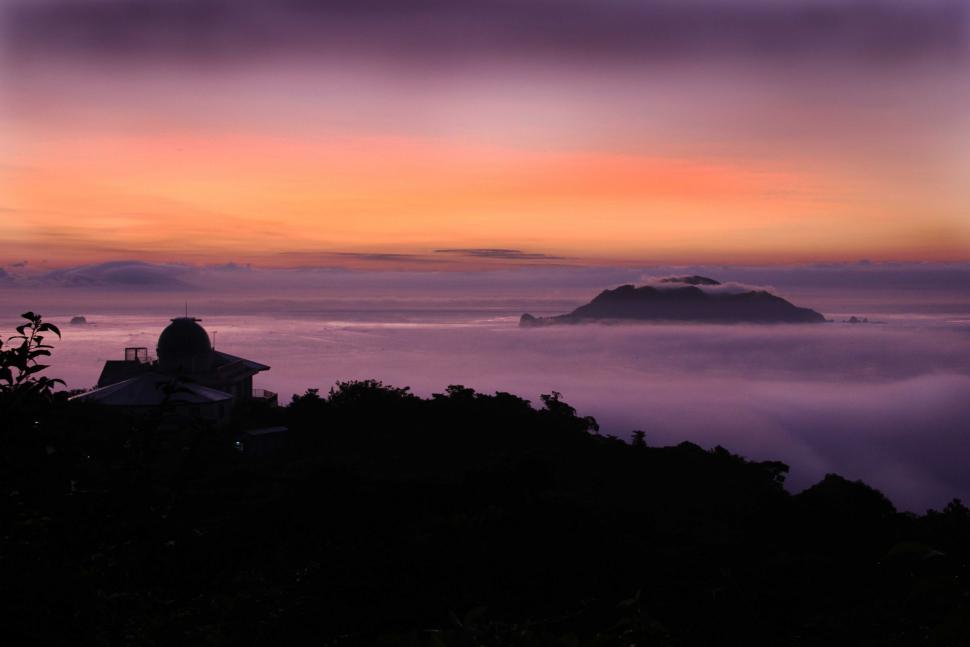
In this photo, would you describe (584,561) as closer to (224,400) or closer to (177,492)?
(177,492)

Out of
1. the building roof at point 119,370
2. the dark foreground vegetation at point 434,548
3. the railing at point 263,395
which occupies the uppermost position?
the dark foreground vegetation at point 434,548

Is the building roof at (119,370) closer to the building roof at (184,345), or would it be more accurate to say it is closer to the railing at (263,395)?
the building roof at (184,345)

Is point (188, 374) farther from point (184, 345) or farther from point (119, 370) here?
point (119, 370)

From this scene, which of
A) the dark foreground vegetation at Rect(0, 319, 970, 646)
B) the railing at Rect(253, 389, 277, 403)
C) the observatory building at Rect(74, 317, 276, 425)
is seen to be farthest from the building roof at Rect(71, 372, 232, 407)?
the railing at Rect(253, 389, 277, 403)

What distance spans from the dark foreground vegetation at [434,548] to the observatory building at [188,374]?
2769mm

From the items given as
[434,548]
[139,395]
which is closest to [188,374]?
[139,395]

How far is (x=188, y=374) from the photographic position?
45.1m

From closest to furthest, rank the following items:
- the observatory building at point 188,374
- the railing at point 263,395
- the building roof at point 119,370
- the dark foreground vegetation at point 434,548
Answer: the dark foreground vegetation at point 434,548 < the observatory building at point 188,374 < the building roof at point 119,370 < the railing at point 263,395

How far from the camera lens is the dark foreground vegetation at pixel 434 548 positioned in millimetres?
5113

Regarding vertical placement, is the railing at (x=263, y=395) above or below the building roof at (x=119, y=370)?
below

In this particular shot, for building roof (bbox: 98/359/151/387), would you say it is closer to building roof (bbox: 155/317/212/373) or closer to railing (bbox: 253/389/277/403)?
building roof (bbox: 155/317/212/373)

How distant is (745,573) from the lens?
1617cm

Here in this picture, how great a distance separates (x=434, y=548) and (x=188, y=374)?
3403cm

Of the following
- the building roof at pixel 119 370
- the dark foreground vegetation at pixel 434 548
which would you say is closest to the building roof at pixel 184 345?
the building roof at pixel 119 370
